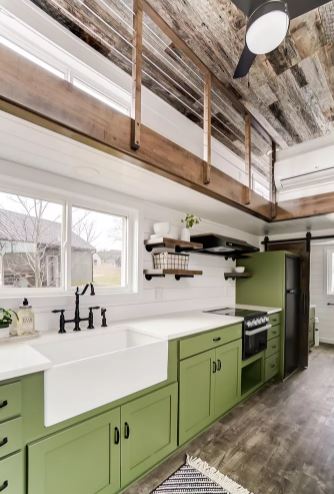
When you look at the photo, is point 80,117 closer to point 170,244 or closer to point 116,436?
point 170,244

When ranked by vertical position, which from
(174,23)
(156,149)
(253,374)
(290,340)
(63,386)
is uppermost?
(174,23)

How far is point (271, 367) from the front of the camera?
11.1 ft

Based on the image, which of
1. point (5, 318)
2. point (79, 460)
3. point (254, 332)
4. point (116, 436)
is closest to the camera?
point (79, 460)

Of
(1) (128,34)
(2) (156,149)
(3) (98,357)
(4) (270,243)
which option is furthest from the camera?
(4) (270,243)

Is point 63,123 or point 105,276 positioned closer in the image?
point 63,123

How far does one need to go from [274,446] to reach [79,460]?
5.36ft

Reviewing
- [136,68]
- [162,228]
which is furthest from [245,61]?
[162,228]

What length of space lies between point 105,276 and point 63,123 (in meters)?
1.49

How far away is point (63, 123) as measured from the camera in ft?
4.35

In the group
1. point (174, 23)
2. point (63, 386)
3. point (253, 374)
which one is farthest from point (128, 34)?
point (253, 374)

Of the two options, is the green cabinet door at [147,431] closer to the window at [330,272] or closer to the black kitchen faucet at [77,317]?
the black kitchen faucet at [77,317]

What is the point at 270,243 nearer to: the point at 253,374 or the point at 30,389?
the point at 253,374

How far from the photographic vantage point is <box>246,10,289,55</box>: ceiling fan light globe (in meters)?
1.23

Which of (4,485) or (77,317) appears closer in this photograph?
(4,485)
